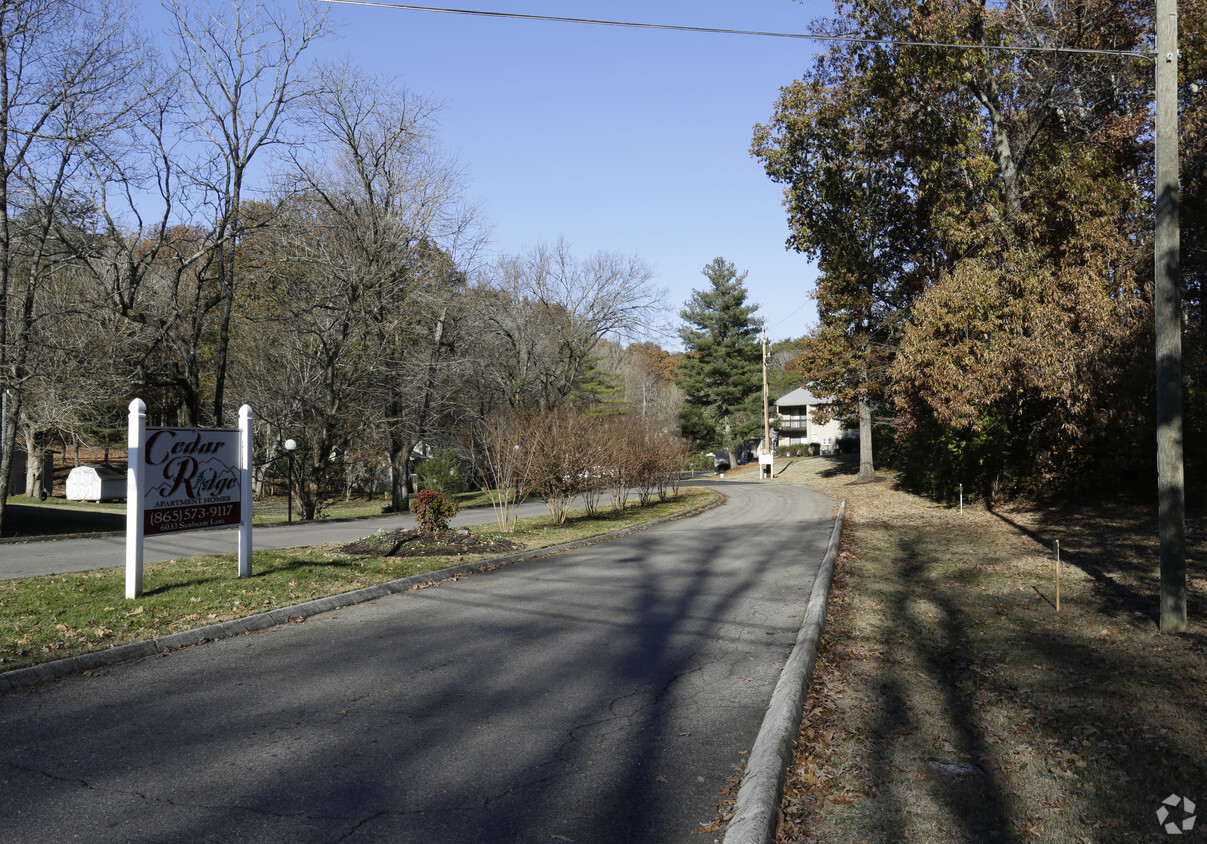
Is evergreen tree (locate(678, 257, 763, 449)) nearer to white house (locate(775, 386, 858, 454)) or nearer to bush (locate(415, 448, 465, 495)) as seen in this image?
white house (locate(775, 386, 858, 454))

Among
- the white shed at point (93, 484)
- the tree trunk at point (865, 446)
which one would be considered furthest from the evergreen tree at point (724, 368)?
the white shed at point (93, 484)

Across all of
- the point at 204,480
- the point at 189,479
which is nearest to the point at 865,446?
the point at 204,480

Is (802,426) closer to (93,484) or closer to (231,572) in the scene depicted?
(93,484)

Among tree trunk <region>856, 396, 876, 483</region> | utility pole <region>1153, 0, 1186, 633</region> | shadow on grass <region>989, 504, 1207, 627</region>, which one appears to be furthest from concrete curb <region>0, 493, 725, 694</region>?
tree trunk <region>856, 396, 876, 483</region>

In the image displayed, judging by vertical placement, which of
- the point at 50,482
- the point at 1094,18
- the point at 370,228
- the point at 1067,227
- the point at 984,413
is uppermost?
the point at 1094,18

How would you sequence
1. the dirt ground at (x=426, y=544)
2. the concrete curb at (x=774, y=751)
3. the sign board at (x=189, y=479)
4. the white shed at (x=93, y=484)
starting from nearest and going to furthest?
the concrete curb at (x=774, y=751)
the sign board at (x=189, y=479)
the dirt ground at (x=426, y=544)
the white shed at (x=93, y=484)

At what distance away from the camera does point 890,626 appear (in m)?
8.09

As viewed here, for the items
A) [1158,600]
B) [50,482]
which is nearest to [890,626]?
[1158,600]

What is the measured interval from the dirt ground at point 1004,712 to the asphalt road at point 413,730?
2.07ft

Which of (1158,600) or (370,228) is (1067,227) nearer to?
(1158,600)

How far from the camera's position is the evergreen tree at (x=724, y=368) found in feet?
217

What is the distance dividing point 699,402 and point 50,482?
151ft

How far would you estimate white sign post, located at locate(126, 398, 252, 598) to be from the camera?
8.89 meters

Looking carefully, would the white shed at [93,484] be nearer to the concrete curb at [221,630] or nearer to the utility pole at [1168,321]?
the concrete curb at [221,630]
